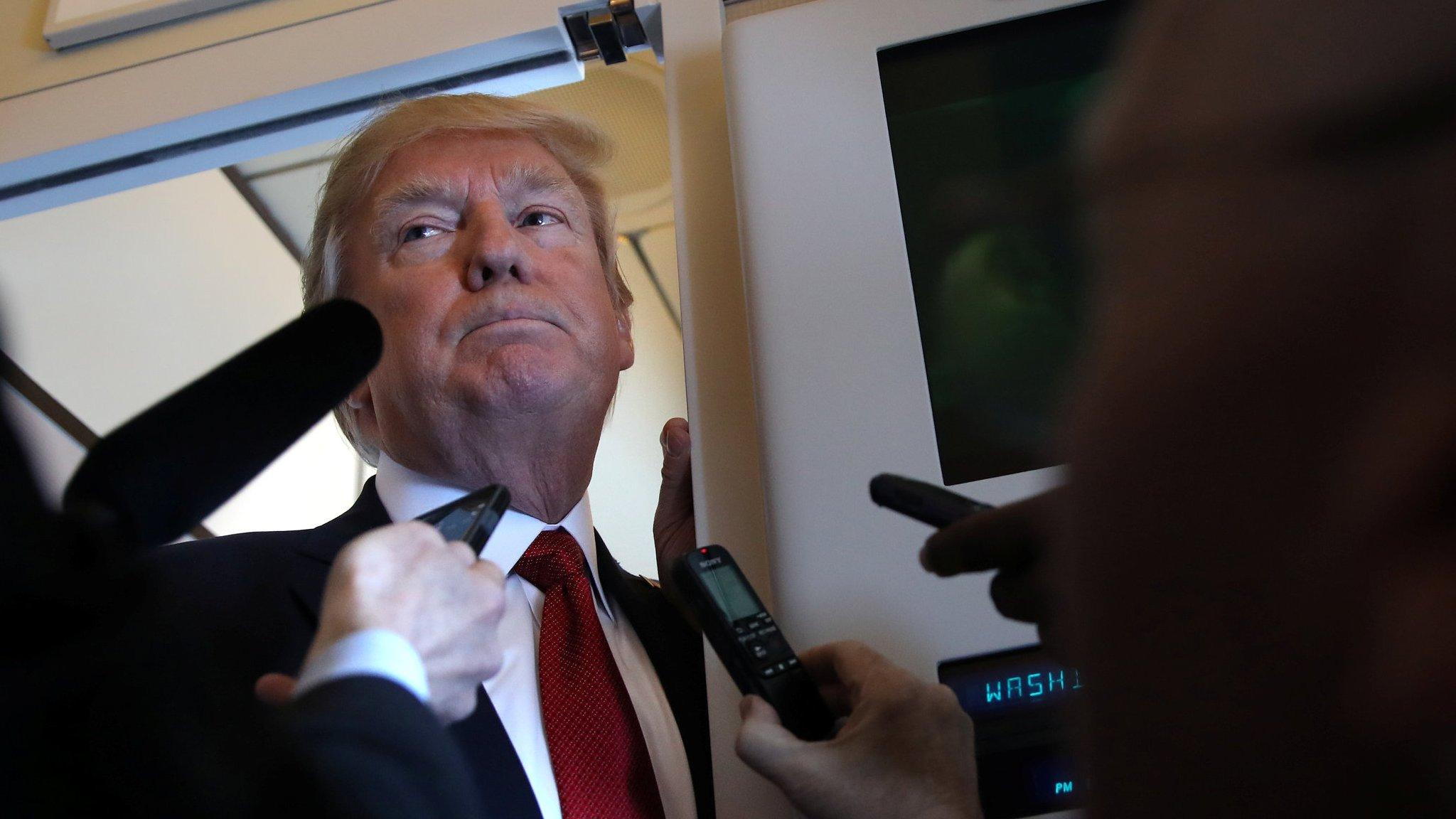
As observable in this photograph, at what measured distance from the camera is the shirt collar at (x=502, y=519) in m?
1.11

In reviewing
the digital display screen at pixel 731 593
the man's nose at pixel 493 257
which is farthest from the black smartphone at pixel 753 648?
the man's nose at pixel 493 257

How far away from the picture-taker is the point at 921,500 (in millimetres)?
706

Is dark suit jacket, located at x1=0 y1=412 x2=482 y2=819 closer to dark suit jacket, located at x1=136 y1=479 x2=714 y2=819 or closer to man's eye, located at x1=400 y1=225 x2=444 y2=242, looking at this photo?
dark suit jacket, located at x1=136 y1=479 x2=714 y2=819

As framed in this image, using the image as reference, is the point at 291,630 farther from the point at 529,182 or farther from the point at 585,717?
the point at 529,182

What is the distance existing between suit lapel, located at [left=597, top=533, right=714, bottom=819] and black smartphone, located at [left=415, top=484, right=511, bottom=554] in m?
0.33

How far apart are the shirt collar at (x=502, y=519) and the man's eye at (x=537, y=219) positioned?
324 millimetres

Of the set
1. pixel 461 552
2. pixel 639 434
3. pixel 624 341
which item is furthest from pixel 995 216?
pixel 639 434

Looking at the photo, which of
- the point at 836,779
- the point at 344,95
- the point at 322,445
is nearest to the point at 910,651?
the point at 836,779

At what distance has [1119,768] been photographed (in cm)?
30

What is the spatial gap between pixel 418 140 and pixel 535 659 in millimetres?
656

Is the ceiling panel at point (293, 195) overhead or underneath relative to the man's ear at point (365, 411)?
overhead

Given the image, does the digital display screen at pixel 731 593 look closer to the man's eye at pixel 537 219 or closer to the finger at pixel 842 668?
the finger at pixel 842 668

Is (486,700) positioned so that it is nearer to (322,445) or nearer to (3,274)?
(3,274)

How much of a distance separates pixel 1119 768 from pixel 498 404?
90 centimetres
